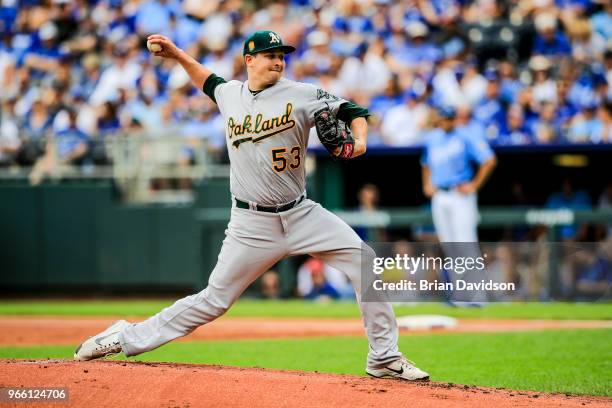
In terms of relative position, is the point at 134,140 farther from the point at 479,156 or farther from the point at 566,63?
the point at 566,63

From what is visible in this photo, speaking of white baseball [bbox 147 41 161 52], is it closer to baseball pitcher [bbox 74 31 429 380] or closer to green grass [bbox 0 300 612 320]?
baseball pitcher [bbox 74 31 429 380]

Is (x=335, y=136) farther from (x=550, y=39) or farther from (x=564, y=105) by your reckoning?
(x=550, y=39)

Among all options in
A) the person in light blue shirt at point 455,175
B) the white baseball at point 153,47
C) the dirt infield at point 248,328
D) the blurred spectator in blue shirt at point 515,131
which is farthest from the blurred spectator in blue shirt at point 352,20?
the white baseball at point 153,47

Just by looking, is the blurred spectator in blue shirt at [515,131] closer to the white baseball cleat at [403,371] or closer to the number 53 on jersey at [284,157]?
the white baseball cleat at [403,371]

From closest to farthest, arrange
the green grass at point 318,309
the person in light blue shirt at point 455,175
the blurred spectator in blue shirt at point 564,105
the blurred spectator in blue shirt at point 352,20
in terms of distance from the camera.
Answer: the green grass at point 318,309, the person in light blue shirt at point 455,175, the blurred spectator in blue shirt at point 564,105, the blurred spectator in blue shirt at point 352,20

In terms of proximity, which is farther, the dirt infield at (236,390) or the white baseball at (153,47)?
the white baseball at (153,47)

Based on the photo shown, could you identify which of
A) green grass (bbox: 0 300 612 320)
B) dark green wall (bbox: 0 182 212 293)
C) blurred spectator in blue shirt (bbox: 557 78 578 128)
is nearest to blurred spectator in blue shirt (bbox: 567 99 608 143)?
blurred spectator in blue shirt (bbox: 557 78 578 128)

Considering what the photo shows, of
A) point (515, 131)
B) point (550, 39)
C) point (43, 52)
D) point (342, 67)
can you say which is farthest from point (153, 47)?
point (43, 52)
